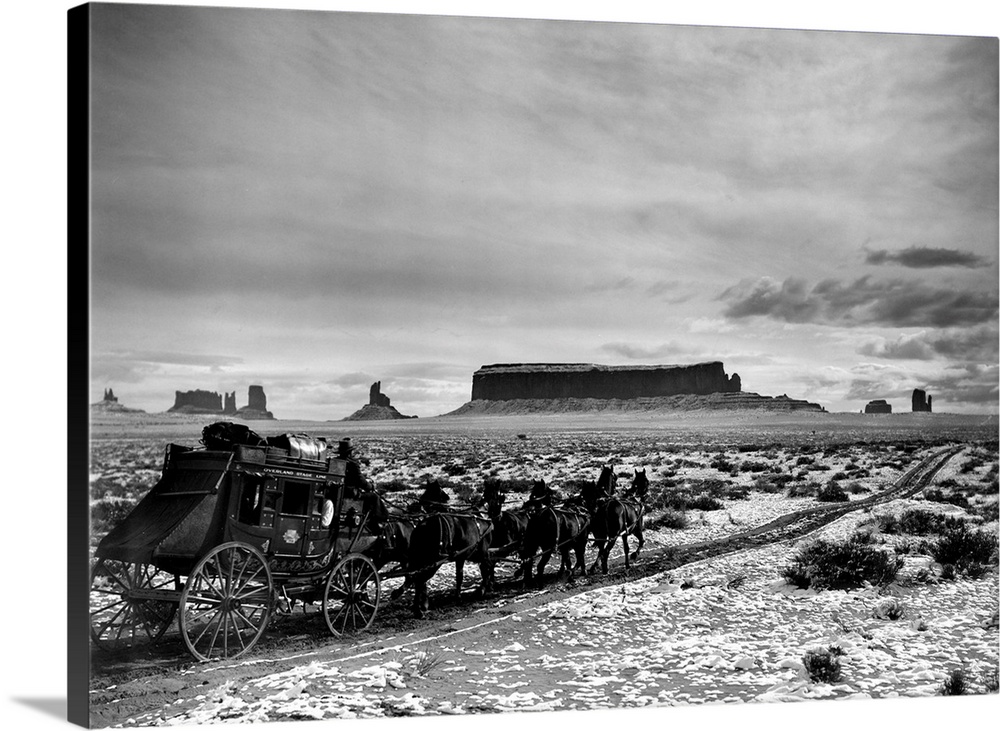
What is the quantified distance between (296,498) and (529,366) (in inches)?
122

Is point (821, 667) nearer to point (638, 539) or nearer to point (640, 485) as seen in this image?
point (638, 539)

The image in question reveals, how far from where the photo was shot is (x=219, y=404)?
1415 centimetres

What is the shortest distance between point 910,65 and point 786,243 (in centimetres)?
270

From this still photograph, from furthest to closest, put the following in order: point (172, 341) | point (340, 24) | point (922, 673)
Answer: point (922, 673) < point (340, 24) < point (172, 341)

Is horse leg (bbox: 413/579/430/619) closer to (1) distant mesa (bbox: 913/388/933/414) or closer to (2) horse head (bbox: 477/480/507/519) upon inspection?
(2) horse head (bbox: 477/480/507/519)

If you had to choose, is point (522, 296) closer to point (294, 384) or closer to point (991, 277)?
point (294, 384)

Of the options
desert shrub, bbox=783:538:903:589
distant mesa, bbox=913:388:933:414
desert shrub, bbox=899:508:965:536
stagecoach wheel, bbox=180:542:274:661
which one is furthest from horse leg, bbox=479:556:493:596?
distant mesa, bbox=913:388:933:414

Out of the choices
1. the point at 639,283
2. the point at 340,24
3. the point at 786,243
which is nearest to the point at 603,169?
the point at 639,283

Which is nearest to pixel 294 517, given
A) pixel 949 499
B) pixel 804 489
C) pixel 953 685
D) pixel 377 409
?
pixel 377 409

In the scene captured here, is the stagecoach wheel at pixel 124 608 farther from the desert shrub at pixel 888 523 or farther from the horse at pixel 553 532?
the desert shrub at pixel 888 523

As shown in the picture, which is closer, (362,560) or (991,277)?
(362,560)

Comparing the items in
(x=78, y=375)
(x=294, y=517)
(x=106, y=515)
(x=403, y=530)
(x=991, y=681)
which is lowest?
(x=991, y=681)

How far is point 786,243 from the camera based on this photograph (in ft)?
53.4

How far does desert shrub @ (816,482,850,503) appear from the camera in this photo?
657 inches
